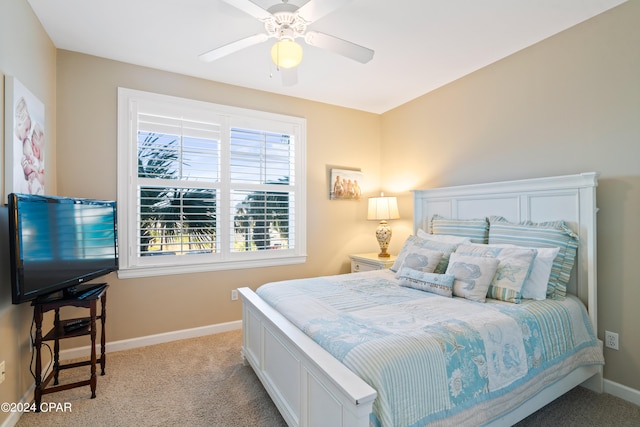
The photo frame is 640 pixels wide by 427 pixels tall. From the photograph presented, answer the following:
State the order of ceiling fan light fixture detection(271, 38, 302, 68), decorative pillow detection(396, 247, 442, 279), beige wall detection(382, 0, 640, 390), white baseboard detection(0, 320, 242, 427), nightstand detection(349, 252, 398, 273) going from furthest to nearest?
1. nightstand detection(349, 252, 398, 273)
2. white baseboard detection(0, 320, 242, 427)
3. decorative pillow detection(396, 247, 442, 279)
4. beige wall detection(382, 0, 640, 390)
5. ceiling fan light fixture detection(271, 38, 302, 68)

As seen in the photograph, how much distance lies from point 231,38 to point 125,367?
288 centimetres

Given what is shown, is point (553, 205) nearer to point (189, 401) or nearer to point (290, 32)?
point (290, 32)

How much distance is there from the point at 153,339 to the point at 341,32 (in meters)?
3.28

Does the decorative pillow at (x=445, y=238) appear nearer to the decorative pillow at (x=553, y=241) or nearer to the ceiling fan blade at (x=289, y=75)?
the decorative pillow at (x=553, y=241)

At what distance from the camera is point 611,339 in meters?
2.21

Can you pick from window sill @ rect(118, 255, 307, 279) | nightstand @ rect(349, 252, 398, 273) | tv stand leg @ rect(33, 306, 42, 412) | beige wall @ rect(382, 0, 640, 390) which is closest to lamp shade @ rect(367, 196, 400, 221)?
nightstand @ rect(349, 252, 398, 273)

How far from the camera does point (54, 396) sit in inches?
85.2

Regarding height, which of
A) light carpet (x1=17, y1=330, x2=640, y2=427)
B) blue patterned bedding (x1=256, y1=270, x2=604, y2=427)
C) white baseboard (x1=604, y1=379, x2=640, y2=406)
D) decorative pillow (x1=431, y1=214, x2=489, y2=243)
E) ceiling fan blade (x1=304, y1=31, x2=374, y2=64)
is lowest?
light carpet (x1=17, y1=330, x2=640, y2=427)

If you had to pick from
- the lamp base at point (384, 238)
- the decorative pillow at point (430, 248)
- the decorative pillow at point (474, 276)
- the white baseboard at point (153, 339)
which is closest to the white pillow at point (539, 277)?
the decorative pillow at point (474, 276)

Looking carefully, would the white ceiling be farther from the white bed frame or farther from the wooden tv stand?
the wooden tv stand

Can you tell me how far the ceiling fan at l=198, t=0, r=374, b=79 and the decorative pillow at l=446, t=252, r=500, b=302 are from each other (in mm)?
1632

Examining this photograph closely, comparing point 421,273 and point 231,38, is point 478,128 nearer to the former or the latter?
point 421,273

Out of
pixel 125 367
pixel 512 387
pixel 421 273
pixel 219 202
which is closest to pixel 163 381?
pixel 125 367

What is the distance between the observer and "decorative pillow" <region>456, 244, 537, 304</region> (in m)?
2.08
